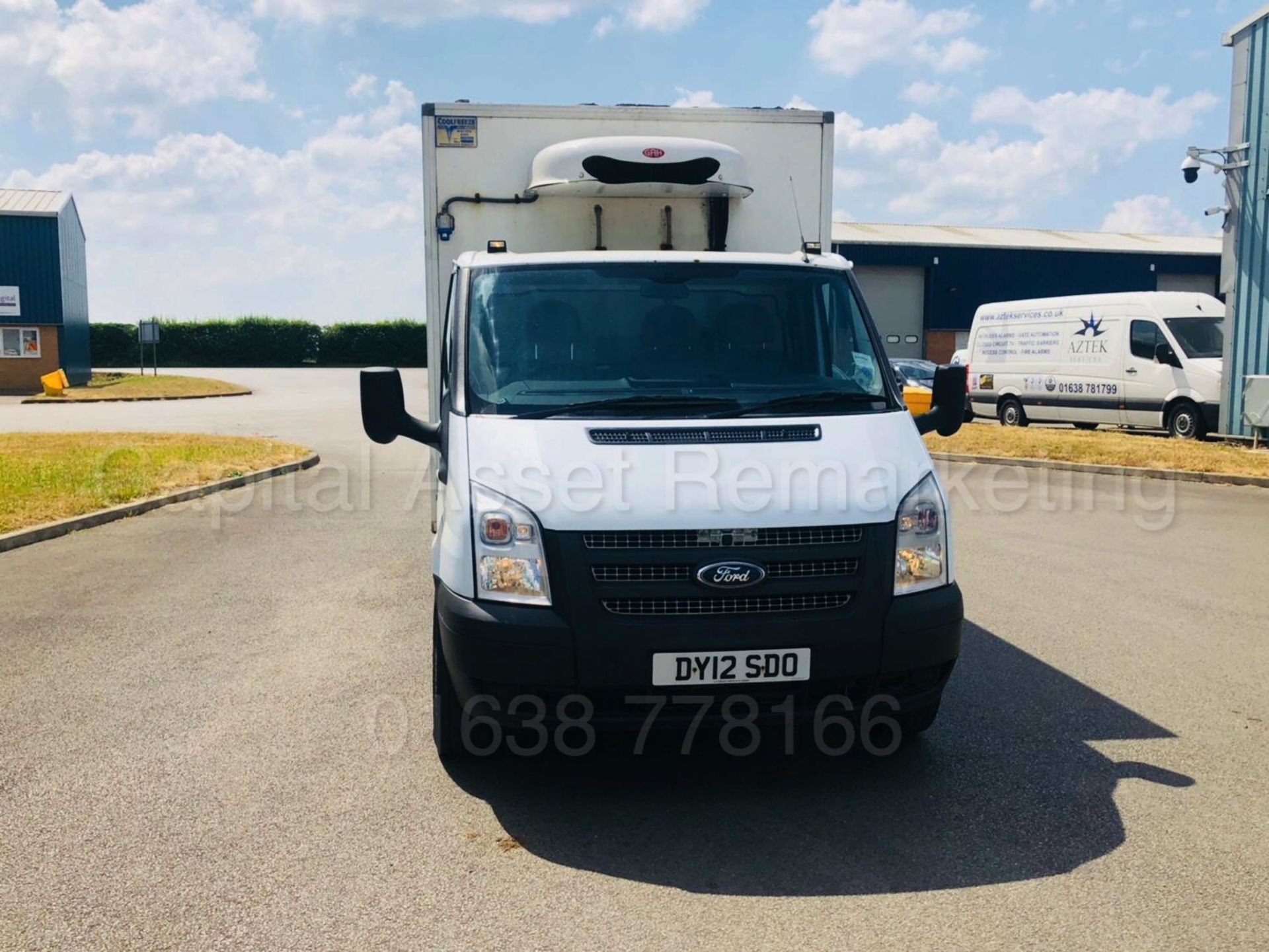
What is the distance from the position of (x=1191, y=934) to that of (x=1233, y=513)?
32.1 ft

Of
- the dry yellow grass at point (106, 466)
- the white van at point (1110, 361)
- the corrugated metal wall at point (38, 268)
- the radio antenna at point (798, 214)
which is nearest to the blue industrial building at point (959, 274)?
the white van at point (1110, 361)

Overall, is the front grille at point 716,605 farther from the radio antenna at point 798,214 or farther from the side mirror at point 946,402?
the radio antenna at point 798,214

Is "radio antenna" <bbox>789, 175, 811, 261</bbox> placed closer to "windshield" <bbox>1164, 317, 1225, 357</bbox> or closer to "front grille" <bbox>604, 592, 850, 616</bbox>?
"front grille" <bbox>604, 592, 850, 616</bbox>

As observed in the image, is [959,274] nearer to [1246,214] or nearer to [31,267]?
[1246,214]

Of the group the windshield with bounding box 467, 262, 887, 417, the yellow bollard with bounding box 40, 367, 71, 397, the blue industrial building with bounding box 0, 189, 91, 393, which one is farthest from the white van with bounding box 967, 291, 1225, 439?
the blue industrial building with bounding box 0, 189, 91, 393

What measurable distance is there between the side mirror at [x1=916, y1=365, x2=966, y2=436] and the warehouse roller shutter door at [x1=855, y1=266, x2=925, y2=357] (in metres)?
41.7

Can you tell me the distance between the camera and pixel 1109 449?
17203 mm

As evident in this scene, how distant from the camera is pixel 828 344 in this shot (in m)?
5.29

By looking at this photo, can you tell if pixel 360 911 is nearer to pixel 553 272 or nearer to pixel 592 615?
pixel 592 615

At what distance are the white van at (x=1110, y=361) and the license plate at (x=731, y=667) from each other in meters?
17.7

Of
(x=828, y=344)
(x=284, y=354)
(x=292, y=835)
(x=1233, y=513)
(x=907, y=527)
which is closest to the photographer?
(x=292, y=835)

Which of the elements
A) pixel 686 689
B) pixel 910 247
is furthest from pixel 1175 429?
pixel 910 247

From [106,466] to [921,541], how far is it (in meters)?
13.2

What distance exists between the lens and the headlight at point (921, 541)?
430cm
